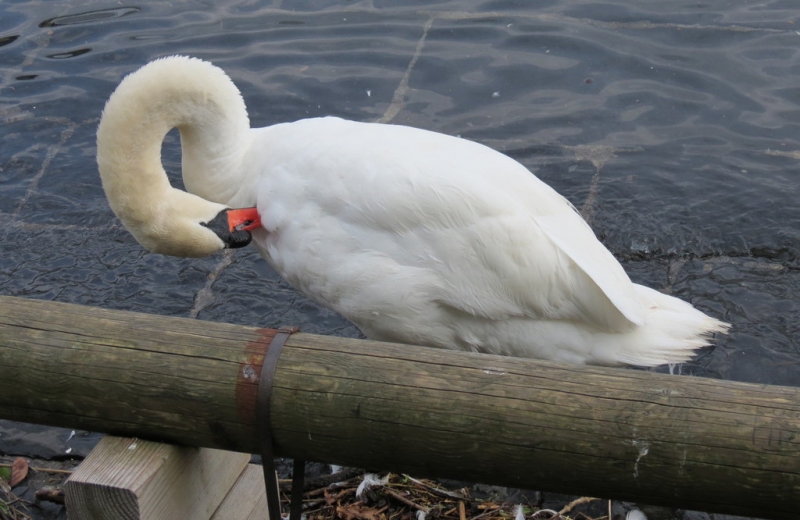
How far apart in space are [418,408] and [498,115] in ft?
15.3

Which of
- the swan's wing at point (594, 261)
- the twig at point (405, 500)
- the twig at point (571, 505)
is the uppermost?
the swan's wing at point (594, 261)

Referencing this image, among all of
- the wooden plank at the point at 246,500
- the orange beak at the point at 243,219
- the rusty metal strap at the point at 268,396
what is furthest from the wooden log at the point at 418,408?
the orange beak at the point at 243,219

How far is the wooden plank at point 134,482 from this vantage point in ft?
7.10

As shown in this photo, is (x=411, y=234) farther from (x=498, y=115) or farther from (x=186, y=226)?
(x=498, y=115)

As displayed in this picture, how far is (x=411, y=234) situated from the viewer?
3434mm

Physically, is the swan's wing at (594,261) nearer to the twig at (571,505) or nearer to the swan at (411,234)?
the swan at (411,234)

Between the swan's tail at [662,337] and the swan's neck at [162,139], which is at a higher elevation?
the swan's neck at [162,139]

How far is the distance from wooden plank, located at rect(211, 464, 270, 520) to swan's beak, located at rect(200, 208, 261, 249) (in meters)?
0.97

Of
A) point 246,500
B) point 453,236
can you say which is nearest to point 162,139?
point 453,236

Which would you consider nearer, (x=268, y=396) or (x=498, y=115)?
(x=268, y=396)

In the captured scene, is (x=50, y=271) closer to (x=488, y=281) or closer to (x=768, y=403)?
(x=488, y=281)

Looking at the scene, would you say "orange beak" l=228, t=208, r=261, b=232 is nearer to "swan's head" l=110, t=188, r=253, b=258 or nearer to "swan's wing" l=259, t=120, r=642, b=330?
"swan's head" l=110, t=188, r=253, b=258

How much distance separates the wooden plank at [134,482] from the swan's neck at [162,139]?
1.34 meters

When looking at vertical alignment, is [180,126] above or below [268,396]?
above
